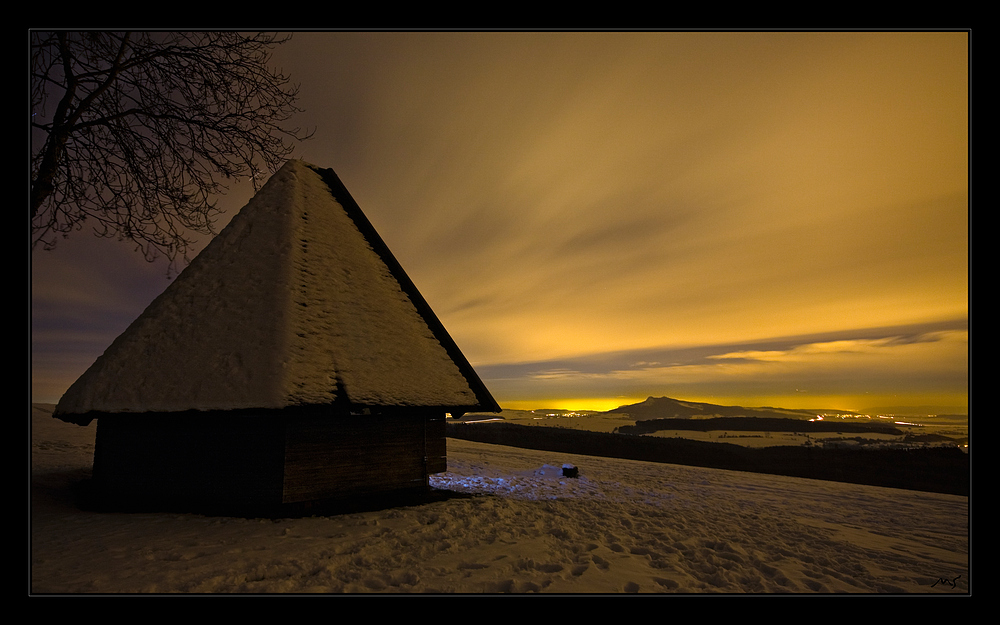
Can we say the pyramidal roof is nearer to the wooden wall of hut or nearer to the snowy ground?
the wooden wall of hut

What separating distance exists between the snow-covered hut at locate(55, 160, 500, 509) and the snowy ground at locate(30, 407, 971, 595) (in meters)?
0.79

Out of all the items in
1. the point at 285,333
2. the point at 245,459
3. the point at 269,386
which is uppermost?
the point at 285,333

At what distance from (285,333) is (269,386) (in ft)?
3.82

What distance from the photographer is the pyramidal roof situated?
7652mm

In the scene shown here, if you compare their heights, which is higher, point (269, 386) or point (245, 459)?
point (269, 386)

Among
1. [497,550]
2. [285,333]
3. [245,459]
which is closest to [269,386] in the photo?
[285,333]

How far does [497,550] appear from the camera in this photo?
614 cm
